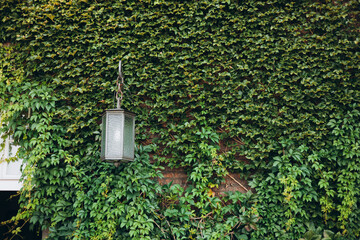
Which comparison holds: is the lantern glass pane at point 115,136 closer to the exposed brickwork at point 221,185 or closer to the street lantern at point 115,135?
the street lantern at point 115,135

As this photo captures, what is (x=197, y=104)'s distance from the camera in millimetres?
3709

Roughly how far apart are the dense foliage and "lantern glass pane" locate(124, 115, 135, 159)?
621mm

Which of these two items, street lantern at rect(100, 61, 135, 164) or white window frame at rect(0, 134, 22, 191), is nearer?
street lantern at rect(100, 61, 135, 164)

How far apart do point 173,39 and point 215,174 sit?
6.36 feet

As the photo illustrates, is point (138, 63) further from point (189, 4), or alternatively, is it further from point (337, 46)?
point (337, 46)

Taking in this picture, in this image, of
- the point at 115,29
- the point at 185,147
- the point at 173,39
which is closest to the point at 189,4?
the point at 173,39

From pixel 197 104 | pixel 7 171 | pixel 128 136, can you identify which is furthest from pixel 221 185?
pixel 7 171

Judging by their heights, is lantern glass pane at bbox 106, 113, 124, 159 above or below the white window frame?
above

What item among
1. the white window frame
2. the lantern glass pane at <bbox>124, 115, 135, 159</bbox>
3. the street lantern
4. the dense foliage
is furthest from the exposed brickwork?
the white window frame

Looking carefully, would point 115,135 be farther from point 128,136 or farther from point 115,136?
point 128,136

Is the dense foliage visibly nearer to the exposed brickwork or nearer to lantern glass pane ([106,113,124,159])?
the exposed brickwork

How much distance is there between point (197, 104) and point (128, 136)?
1214mm

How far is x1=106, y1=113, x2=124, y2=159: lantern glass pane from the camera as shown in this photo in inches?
108

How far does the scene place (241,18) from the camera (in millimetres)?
3803
